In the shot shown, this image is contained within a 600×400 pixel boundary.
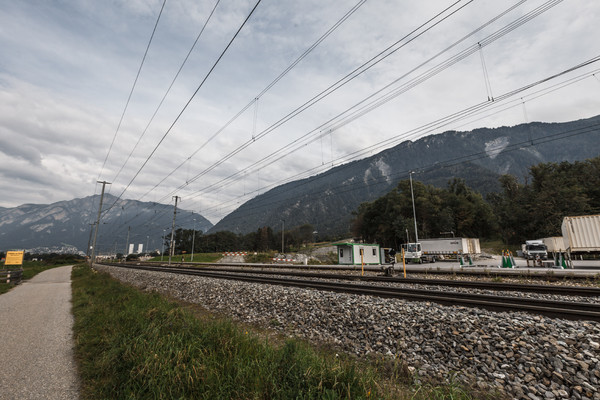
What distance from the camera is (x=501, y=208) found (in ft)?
235

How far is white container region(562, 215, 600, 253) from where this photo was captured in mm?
21641

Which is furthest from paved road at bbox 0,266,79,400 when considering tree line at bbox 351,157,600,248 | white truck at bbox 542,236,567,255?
tree line at bbox 351,157,600,248

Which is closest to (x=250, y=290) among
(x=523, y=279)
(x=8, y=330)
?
(x=8, y=330)

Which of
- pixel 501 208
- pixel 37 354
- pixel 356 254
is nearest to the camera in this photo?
pixel 37 354

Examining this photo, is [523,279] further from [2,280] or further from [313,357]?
[2,280]

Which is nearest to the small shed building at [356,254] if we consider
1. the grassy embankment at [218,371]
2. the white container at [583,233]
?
the white container at [583,233]

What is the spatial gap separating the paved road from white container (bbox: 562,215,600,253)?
107 ft

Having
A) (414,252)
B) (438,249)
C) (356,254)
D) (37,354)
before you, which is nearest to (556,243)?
(438,249)

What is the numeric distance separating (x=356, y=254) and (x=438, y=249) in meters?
15.3

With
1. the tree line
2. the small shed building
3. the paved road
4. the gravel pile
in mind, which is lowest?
the paved road

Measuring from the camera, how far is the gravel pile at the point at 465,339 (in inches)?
171

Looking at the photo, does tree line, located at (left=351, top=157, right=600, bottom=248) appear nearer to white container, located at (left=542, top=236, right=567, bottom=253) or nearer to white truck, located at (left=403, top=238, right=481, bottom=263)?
white truck, located at (left=403, top=238, right=481, bottom=263)

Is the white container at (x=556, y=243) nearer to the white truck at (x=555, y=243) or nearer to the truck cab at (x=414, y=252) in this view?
the white truck at (x=555, y=243)

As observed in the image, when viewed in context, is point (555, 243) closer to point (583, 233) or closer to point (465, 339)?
point (583, 233)
